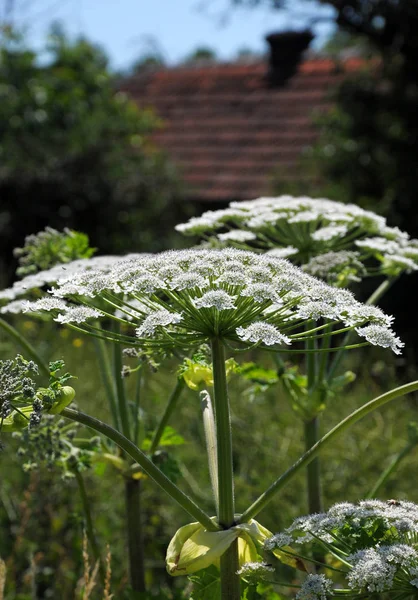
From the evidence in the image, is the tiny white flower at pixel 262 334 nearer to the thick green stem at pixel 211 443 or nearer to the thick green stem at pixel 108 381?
the thick green stem at pixel 211 443

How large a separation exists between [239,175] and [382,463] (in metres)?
11.2

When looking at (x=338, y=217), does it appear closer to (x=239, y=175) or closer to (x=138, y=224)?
(x=138, y=224)

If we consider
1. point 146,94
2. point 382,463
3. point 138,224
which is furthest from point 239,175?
point 382,463

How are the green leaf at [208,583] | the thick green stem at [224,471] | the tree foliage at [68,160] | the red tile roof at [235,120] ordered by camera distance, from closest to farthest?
the thick green stem at [224,471] < the green leaf at [208,583] < the tree foliage at [68,160] < the red tile roof at [235,120]

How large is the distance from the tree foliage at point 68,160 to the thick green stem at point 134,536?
11.4 m

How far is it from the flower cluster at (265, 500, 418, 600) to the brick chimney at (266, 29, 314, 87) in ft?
58.2

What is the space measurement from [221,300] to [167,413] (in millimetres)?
1081

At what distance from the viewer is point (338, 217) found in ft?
12.1

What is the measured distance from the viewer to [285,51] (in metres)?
19.7

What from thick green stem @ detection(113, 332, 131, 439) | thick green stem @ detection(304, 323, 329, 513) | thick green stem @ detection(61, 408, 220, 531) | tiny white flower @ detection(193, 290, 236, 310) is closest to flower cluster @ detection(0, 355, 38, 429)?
thick green stem @ detection(61, 408, 220, 531)

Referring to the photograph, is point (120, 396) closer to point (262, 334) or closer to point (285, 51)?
point (262, 334)

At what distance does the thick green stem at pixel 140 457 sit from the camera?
222 cm

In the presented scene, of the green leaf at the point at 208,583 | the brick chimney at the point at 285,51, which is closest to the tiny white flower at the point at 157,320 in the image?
the green leaf at the point at 208,583

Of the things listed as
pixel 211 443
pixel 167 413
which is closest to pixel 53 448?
pixel 167 413
